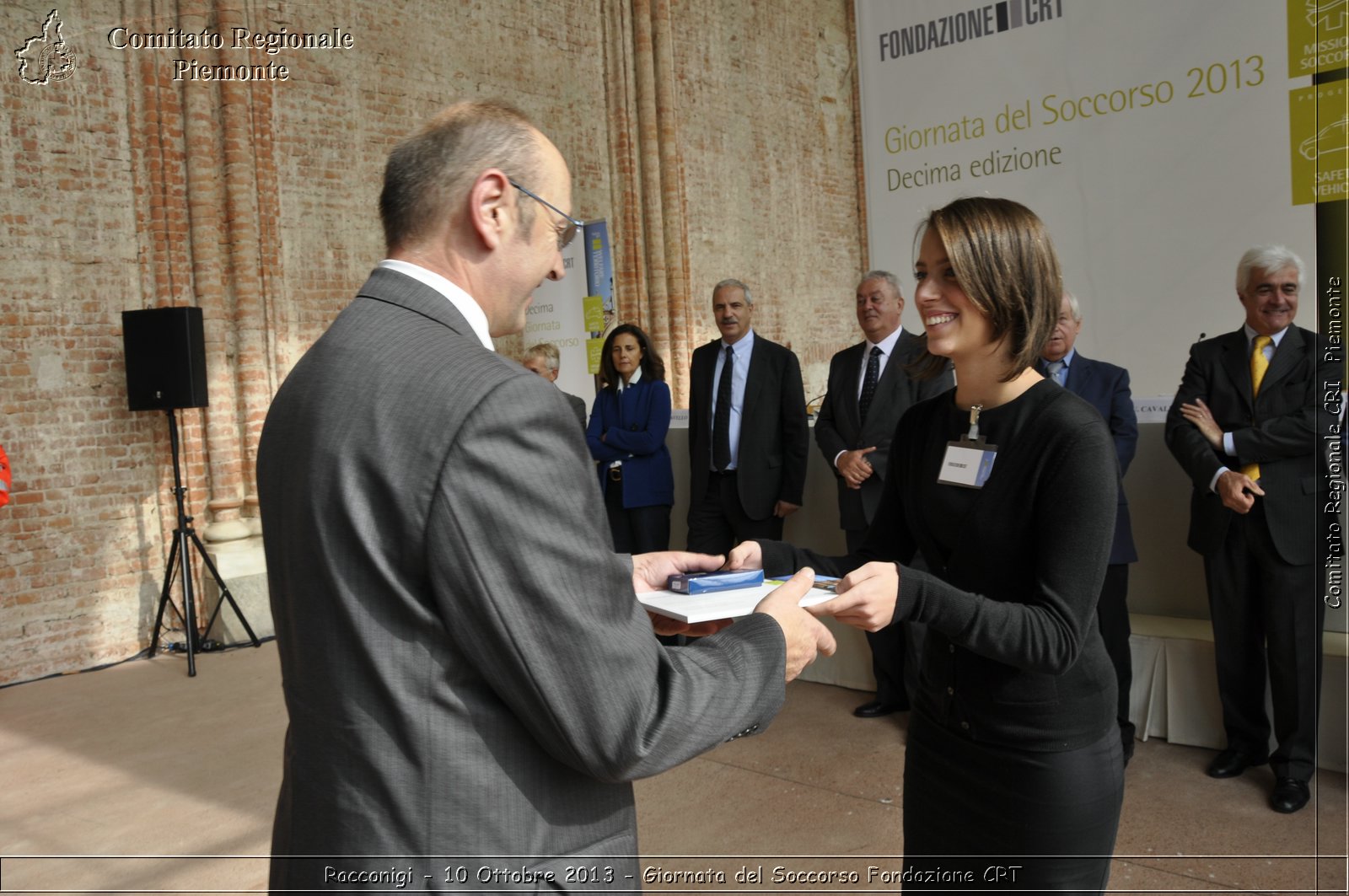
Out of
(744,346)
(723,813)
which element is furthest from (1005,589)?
(744,346)

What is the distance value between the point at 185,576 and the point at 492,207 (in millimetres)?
5652

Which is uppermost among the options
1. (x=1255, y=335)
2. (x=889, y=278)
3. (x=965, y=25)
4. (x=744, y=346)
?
(x=965, y=25)

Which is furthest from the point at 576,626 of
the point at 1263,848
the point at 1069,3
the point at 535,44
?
the point at 535,44

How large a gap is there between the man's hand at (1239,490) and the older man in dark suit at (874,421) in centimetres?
127

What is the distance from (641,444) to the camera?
18.2ft

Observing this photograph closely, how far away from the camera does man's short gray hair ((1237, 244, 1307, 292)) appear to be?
136 inches

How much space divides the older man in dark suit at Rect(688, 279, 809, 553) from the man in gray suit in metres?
4.00

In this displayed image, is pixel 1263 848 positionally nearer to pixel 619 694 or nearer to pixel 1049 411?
pixel 1049 411

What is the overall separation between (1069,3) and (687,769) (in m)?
3.86

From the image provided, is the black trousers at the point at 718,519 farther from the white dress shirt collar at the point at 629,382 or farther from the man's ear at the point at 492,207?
the man's ear at the point at 492,207

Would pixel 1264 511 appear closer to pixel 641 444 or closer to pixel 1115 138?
pixel 1115 138

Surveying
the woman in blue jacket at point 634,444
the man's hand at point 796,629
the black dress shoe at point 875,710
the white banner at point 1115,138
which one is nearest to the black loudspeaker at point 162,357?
the woman in blue jacket at point 634,444

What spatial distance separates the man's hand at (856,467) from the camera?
4.54 meters

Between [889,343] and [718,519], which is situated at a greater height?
[889,343]
